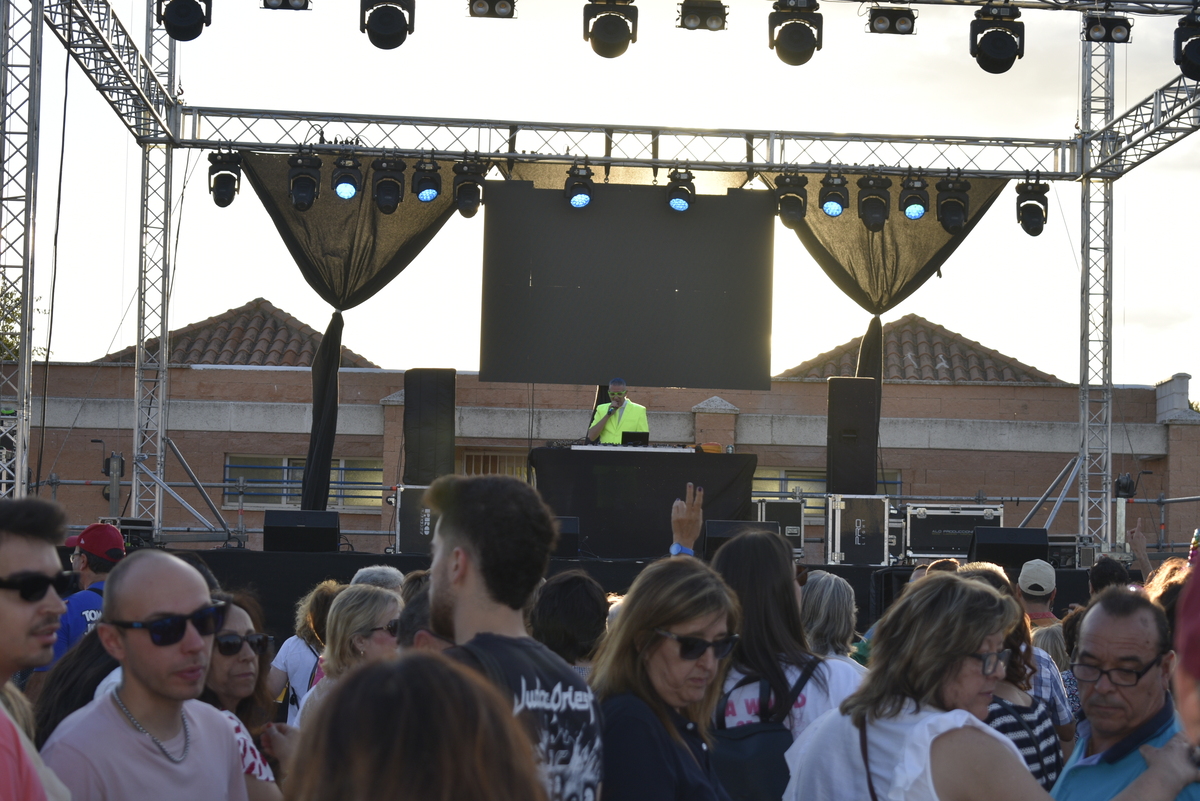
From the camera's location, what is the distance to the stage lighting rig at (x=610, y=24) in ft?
31.3

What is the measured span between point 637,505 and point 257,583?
3462 mm

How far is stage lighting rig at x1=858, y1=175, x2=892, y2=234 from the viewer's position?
12.1 m

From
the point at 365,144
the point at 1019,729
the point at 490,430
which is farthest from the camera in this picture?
the point at 490,430

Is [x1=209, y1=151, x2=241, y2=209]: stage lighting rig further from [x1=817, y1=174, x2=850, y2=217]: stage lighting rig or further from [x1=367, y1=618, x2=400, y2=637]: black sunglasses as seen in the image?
[x1=367, y1=618, x2=400, y2=637]: black sunglasses

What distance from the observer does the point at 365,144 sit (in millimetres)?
12117

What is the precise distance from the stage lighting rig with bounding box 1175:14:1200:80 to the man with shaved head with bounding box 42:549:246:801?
9728 millimetres

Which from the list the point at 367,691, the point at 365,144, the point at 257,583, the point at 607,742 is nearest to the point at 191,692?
the point at 607,742

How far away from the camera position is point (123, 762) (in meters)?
2.26

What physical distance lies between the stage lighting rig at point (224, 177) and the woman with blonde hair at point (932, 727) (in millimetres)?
10486

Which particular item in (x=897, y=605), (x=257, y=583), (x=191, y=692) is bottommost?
(x=257, y=583)

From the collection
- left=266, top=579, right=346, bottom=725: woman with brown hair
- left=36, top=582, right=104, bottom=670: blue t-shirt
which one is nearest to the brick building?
left=36, top=582, right=104, bottom=670: blue t-shirt

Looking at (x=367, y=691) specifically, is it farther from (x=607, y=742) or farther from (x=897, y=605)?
(x=897, y=605)

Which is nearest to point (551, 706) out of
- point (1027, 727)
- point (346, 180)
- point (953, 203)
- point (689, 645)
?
point (689, 645)

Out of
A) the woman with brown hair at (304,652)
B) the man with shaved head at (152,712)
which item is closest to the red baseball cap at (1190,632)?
the man with shaved head at (152,712)
